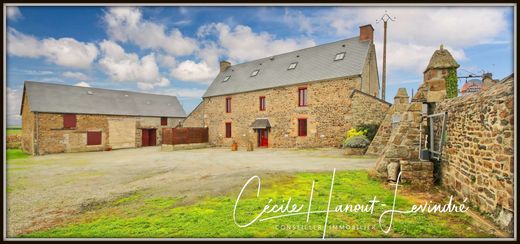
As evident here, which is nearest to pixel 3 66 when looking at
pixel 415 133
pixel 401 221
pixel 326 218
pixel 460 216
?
pixel 326 218

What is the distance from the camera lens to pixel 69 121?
65.2 feet

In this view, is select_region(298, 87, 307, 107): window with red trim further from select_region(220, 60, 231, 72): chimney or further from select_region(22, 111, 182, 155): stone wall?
select_region(22, 111, 182, 155): stone wall

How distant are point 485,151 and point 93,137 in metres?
24.7

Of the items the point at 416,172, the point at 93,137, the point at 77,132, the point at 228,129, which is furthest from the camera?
the point at 228,129

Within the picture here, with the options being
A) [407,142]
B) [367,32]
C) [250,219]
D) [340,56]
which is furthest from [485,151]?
[367,32]

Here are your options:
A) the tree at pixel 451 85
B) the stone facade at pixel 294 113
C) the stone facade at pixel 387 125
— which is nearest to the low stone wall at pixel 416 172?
the tree at pixel 451 85

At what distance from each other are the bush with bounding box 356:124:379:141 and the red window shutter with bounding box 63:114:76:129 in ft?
70.7

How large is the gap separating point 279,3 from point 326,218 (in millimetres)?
3464

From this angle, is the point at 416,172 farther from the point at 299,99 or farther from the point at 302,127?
the point at 299,99

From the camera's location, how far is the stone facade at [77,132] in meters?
18.5

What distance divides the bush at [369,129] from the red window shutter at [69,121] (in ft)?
70.7

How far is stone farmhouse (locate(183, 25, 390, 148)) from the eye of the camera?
15712mm

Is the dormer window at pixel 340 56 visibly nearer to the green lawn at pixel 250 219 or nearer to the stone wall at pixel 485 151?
the stone wall at pixel 485 151

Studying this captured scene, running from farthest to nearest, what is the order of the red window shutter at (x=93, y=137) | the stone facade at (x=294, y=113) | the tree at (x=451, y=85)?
the red window shutter at (x=93, y=137) < the stone facade at (x=294, y=113) < the tree at (x=451, y=85)
